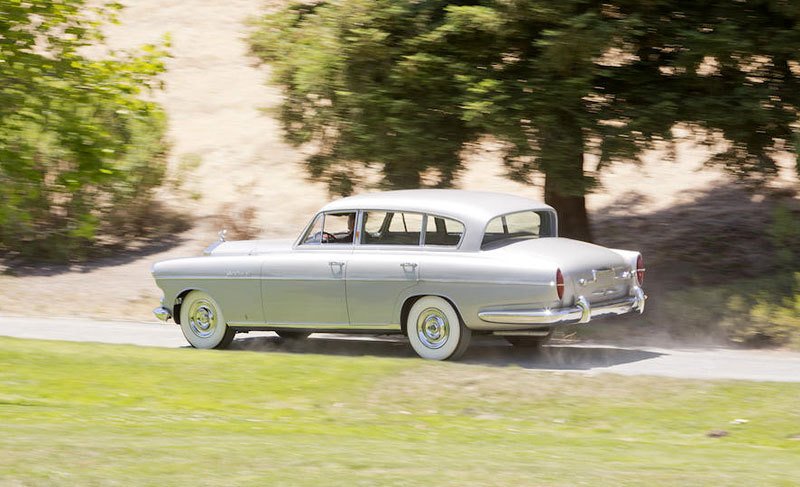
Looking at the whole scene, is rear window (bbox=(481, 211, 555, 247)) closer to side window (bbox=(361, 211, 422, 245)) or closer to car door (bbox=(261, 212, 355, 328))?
side window (bbox=(361, 211, 422, 245))

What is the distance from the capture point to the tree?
14.0 m

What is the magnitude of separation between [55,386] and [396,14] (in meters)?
6.86

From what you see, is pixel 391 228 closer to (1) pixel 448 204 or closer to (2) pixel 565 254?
(1) pixel 448 204

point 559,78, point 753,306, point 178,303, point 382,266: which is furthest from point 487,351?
point 559,78

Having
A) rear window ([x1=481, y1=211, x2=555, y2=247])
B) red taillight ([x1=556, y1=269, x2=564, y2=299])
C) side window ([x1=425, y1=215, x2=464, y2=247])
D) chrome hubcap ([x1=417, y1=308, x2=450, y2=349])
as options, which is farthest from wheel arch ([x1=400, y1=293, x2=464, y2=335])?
red taillight ([x1=556, y1=269, x2=564, y2=299])

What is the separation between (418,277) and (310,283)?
1.19 metres

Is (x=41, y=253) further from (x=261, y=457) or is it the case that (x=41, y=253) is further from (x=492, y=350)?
(x=261, y=457)

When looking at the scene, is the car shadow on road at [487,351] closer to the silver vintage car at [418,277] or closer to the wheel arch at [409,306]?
the silver vintage car at [418,277]

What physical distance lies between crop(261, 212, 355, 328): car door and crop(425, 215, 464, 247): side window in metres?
0.81

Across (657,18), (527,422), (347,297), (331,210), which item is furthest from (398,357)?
(657,18)

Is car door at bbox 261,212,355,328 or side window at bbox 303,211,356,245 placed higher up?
side window at bbox 303,211,356,245

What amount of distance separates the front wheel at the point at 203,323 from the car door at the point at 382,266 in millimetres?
1646

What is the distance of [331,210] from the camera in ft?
38.8

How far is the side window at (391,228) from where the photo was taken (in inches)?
452
